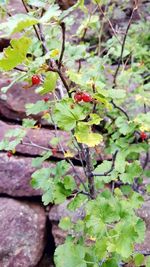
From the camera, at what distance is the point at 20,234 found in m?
2.06

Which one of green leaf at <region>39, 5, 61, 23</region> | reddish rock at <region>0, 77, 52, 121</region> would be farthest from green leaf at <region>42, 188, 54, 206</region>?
reddish rock at <region>0, 77, 52, 121</region>

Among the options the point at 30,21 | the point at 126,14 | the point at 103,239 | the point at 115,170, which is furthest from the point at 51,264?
the point at 126,14

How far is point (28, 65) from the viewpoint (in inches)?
36.6

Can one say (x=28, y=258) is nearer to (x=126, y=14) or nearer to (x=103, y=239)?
(x=103, y=239)

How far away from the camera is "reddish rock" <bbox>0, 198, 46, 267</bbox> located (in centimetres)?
199

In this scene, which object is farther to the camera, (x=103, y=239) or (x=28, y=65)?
(x=103, y=239)

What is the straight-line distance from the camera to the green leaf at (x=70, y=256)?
4.16 feet

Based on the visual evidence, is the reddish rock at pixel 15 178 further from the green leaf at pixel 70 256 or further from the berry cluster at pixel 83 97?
the berry cluster at pixel 83 97

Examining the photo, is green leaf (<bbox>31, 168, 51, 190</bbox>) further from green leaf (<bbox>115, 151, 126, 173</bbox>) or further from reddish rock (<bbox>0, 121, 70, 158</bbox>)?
reddish rock (<bbox>0, 121, 70, 158</bbox>)

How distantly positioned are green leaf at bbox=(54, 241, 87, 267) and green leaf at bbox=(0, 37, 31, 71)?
77cm

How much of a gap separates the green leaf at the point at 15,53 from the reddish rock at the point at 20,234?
140 cm

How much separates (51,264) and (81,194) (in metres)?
0.82

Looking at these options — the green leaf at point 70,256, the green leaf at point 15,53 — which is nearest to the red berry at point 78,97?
the green leaf at point 15,53

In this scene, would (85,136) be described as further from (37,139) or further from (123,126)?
(37,139)
